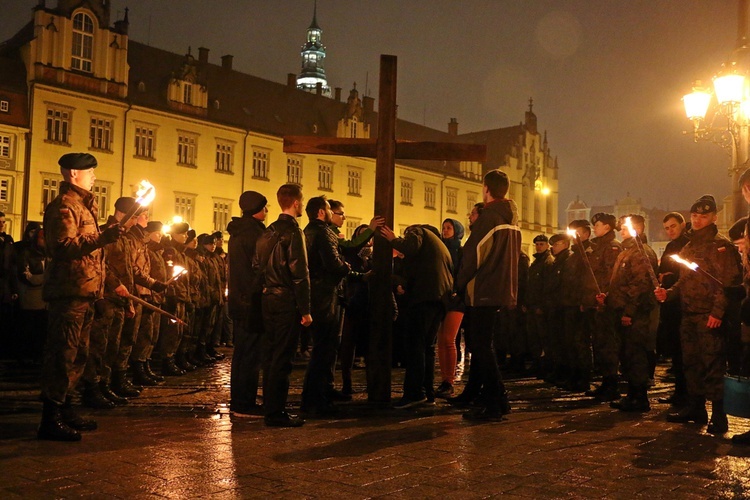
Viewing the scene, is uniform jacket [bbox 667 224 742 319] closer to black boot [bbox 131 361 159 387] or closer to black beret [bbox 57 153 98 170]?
black beret [bbox 57 153 98 170]

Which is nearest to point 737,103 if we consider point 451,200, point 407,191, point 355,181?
point 355,181

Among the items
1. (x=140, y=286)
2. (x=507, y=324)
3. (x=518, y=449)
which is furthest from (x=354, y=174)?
(x=518, y=449)

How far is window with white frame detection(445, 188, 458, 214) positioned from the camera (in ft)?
206

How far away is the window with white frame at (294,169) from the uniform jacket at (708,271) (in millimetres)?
42752

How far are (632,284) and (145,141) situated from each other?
3696cm

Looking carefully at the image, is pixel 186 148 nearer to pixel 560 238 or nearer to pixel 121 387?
pixel 560 238

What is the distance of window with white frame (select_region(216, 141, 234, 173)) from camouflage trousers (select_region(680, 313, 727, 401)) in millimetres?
40277

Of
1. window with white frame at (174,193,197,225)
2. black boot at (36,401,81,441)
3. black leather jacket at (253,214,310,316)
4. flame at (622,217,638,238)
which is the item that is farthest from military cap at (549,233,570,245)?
window with white frame at (174,193,197,225)

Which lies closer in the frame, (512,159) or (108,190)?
(108,190)

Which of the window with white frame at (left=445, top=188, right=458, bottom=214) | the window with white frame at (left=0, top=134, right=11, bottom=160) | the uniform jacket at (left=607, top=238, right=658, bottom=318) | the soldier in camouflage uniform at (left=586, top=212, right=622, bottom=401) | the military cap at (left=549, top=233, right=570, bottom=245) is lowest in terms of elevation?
the soldier in camouflage uniform at (left=586, top=212, right=622, bottom=401)

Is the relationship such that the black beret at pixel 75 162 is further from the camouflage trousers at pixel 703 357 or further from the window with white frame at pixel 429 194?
the window with white frame at pixel 429 194

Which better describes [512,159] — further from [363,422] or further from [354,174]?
[363,422]

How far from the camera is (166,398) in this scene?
8641 mm

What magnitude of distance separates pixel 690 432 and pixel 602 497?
9.04ft
